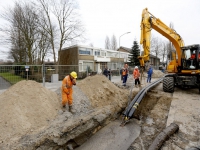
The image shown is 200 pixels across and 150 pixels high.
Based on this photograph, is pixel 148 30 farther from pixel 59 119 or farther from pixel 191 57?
pixel 59 119

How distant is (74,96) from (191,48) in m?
7.17

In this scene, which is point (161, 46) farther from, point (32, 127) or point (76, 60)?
point (32, 127)

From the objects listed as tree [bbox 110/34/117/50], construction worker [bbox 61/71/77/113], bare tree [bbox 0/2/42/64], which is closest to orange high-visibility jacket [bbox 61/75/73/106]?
construction worker [bbox 61/71/77/113]

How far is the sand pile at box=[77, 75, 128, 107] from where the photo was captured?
6697 millimetres

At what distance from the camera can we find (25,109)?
4363 mm

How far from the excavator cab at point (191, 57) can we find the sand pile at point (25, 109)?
7.56 metres

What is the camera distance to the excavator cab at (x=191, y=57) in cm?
731

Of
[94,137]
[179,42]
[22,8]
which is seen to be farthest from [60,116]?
[22,8]

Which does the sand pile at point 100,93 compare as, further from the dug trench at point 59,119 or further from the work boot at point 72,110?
the work boot at point 72,110

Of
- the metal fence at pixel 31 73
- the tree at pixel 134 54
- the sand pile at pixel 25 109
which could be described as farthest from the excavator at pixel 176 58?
the tree at pixel 134 54

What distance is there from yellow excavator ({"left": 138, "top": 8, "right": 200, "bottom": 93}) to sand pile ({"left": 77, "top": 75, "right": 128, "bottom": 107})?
2.20 metres

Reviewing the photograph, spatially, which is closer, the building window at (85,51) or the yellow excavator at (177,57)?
the yellow excavator at (177,57)

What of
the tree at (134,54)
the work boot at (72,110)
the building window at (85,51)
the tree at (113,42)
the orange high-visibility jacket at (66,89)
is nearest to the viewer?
the orange high-visibility jacket at (66,89)

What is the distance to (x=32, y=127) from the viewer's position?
153 inches
